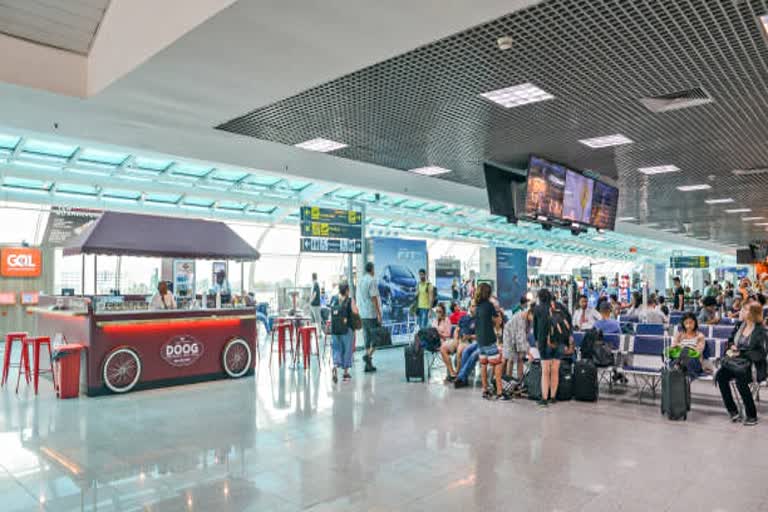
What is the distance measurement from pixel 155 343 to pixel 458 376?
174 inches

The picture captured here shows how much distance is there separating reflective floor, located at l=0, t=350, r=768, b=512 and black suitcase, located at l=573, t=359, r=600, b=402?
0.53 ft

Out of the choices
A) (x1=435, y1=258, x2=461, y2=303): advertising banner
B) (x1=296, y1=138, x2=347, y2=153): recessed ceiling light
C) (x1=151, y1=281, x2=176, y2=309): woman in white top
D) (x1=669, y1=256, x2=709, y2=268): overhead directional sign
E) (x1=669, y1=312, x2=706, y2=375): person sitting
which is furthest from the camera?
(x1=669, y1=256, x2=709, y2=268): overhead directional sign

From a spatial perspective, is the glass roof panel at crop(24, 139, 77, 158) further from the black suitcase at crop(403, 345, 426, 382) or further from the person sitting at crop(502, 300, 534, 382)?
the person sitting at crop(502, 300, 534, 382)

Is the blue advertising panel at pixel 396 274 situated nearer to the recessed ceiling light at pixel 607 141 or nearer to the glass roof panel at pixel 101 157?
the recessed ceiling light at pixel 607 141

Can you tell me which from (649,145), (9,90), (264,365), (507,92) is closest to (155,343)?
(264,365)

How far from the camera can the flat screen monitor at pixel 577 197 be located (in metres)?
9.10

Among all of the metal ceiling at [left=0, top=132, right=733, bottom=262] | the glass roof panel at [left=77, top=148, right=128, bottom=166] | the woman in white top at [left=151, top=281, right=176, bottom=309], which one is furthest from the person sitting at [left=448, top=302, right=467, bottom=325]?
the glass roof panel at [left=77, top=148, right=128, bottom=166]

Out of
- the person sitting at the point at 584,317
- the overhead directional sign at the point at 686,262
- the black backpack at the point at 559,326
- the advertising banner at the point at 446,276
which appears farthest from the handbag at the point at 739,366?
the overhead directional sign at the point at 686,262

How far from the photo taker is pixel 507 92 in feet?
18.8

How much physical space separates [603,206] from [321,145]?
17.8ft

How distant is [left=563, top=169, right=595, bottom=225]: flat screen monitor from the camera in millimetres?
9102

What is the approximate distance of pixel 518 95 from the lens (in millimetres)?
5832

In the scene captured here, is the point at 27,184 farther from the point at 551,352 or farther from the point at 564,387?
the point at 564,387

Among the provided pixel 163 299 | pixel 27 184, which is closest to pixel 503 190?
pixel 163 299
